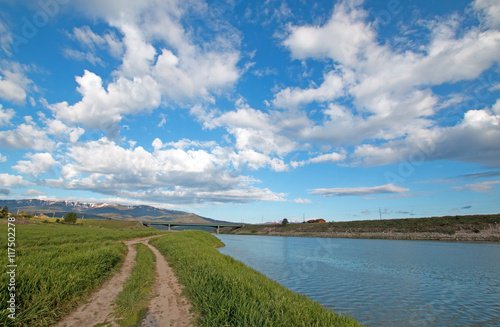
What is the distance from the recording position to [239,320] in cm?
826

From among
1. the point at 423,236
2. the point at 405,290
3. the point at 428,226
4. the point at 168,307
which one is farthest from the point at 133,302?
the point at 428,226

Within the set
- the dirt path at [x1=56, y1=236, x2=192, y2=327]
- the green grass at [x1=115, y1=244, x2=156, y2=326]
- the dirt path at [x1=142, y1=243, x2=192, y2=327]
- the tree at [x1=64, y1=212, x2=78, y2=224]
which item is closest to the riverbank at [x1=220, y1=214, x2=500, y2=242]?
the dirt path at [x1=142, y1=243, x2=192, y2=327]

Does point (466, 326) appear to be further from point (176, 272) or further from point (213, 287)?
point (176, 272)

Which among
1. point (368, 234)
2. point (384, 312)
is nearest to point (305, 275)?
point (384, 312)

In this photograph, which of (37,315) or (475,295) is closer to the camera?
(37,315)

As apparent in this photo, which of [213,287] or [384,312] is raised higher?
[213,287]

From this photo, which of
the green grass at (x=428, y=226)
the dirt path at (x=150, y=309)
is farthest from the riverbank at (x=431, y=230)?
the dirt path at (x=150, y=309)

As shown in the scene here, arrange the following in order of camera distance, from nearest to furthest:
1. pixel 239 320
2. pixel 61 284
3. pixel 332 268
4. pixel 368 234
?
pixel 239 320 < pixel 61 284 < pixel 332 268 < pixel 368 234

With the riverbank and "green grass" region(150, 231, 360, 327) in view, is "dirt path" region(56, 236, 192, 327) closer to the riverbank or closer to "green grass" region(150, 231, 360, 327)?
"green grass" region(150, 231, 360, 327)

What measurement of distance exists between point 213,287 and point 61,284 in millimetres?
6928

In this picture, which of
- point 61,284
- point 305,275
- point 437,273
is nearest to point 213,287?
point 61,284

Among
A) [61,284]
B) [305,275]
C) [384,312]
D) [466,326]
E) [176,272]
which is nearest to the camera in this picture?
[61,284]

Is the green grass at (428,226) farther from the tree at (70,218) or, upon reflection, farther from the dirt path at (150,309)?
the tree at (70,218)

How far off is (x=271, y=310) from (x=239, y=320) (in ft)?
4.80
